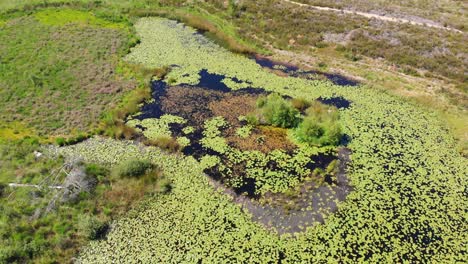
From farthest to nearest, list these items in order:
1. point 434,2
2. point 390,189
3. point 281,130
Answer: point 434,2, point 281,130, point 390,189

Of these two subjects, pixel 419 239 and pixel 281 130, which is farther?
pixel 281 130

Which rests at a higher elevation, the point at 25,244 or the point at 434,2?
the point at 434,2

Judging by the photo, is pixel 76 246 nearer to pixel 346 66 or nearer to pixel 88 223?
pixel 88 223

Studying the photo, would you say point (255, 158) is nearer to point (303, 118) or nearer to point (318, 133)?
point (318, 133)

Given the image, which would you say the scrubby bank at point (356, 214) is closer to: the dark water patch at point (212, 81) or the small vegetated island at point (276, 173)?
the small vegetated island at point (276, 173)

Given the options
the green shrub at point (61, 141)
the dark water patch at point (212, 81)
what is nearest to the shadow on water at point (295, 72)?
the dark water patch at point (212, 81)

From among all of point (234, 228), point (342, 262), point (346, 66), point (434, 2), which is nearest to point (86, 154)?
point (234, 228)
